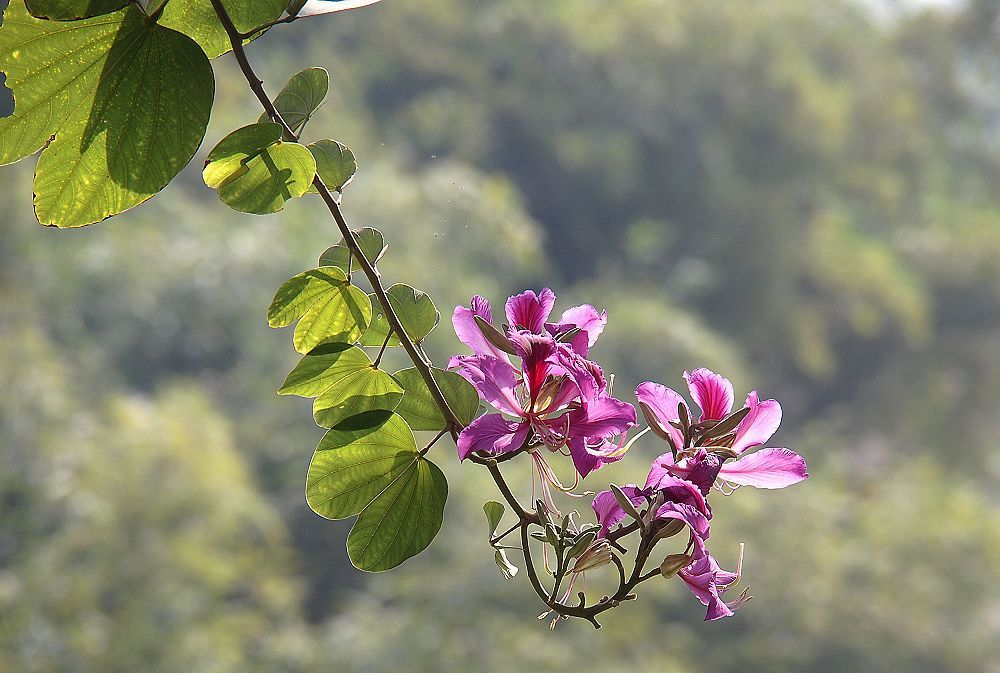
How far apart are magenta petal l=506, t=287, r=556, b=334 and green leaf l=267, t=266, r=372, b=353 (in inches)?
1.7

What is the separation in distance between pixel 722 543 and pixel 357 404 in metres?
4.26

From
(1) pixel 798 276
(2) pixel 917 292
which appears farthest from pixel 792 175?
(2) pixel 917 292

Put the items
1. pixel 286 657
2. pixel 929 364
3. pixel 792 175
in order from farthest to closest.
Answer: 1. pixel 792 175
2. pixel 929 364
3. pixel 286 657

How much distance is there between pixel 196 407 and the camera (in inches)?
188

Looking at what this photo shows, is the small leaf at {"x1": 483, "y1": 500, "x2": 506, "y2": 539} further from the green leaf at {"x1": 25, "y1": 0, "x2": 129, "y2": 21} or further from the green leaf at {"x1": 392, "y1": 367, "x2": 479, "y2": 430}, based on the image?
the green leaf at {"x1": 25, "y1": 0, "x2": 129, "y2": 21}

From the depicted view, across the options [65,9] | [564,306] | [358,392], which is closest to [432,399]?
[358,392]

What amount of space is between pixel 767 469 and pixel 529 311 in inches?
2.8

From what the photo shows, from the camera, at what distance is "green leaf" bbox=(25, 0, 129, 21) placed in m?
0.22

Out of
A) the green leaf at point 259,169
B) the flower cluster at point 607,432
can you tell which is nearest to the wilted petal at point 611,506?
the flower cluster at point 607,432

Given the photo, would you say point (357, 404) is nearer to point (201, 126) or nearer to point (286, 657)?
point (201, 126)

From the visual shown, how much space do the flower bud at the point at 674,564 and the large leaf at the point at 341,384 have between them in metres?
0.09

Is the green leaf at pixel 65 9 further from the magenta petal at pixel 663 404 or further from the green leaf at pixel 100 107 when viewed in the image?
the magenta petal at pixel 663 404

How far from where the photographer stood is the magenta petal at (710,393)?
28 centimetres

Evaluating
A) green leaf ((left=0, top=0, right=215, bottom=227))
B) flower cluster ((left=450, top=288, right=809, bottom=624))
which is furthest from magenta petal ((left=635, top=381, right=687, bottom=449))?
green leaf ((left=0, top=0, right=215, bottom=227))
